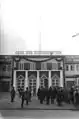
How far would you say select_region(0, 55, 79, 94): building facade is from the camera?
146 cm

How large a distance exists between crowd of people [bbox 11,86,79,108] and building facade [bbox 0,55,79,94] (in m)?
0.05

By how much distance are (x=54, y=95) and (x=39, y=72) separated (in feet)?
0.98

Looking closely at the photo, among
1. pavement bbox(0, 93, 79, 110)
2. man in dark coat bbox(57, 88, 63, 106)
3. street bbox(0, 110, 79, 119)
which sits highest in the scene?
man in dark coat bbox(57, 88, 63, 106)

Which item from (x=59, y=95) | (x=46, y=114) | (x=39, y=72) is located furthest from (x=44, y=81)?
(x=46, y=114)

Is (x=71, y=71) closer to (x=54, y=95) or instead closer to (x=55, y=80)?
(x=55, y=80)

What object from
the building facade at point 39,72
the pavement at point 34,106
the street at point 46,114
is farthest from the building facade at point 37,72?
the street at point 46,114

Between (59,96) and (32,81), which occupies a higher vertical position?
(32,81)

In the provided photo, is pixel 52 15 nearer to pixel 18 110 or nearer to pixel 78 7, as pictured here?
pixel 78 7

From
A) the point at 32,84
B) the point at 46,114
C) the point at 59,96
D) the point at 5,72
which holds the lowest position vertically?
the point at 46,114

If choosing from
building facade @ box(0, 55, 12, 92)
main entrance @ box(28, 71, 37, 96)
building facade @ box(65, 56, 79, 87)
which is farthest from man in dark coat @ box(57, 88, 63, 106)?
building facade @ box(0, 55, 12, 92)

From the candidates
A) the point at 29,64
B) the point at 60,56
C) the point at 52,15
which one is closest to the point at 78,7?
the point at 52,15

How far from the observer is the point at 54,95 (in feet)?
4.89

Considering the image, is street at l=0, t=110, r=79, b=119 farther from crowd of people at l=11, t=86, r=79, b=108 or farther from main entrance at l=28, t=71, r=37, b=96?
main entrance at l=28, t=71, r=37, b=96

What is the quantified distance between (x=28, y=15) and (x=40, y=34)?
28 centimetres
